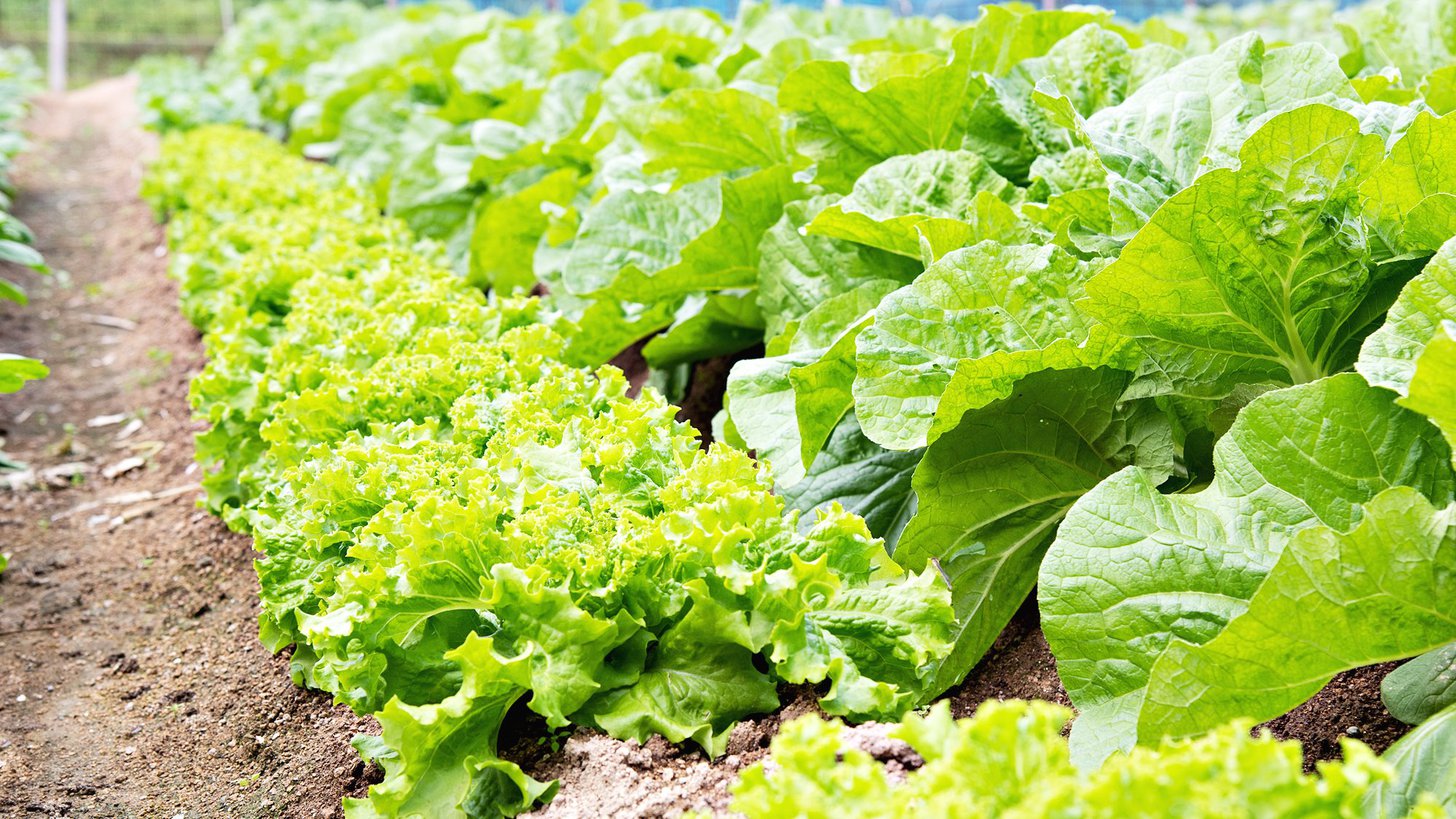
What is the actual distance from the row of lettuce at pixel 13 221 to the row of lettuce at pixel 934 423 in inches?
24.2

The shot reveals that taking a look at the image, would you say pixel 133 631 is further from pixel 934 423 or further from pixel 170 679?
pixel 934 423

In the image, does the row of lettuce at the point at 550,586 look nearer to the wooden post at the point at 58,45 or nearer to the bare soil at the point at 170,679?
the bare soil at the point at 170,679

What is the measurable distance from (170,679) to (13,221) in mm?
3930

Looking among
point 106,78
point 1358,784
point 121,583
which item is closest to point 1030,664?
point 1358,784

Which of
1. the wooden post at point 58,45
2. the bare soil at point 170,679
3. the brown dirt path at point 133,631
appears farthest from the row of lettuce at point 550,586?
the wooden post at point 58,45

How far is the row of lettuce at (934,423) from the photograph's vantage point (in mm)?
2062

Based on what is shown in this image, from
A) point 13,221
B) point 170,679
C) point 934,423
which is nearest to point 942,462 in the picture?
point 934,423

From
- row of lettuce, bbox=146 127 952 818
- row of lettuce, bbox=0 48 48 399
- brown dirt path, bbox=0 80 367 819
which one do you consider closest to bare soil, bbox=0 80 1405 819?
brown dirt path, bbox=0 80 367 819

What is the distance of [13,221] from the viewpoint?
20.6 ft

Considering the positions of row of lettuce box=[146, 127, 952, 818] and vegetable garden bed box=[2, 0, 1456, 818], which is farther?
row of lettuce box=[146, 127, 952, 818]

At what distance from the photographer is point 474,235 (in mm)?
5492

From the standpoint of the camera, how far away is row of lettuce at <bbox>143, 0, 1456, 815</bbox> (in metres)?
2.06

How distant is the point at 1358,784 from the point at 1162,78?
1961 mm

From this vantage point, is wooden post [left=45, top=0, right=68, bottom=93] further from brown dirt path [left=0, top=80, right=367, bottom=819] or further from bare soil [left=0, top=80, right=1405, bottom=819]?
bare soil [left=0, top=80, right=1405, bottom=819]
